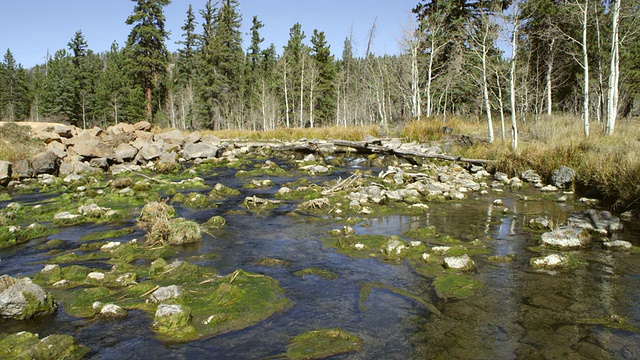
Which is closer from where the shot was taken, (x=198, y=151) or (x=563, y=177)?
(x=563, y=177)

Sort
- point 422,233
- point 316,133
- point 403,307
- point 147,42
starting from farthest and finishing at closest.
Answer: point 147,42, point 316,133, point 422,233, point 403,307

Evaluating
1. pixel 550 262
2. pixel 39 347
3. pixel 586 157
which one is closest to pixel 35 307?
pixel 39 347

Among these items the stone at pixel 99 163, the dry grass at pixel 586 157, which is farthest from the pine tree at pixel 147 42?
the dry grass at pixel 586 157

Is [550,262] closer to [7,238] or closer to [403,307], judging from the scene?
[403,307]

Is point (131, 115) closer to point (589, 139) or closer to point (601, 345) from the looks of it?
point (589, 139)

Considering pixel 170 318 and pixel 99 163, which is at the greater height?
pixel 99 163

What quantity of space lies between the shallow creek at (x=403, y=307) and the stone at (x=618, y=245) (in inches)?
6.5

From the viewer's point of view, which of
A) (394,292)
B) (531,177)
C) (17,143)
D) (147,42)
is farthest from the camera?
(147,42)

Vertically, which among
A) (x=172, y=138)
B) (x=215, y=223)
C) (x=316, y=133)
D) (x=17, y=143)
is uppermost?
(x=316, y=133)

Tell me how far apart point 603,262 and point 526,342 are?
10.5 feet

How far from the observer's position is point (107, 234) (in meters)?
8.29

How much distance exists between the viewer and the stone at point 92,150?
1925cm

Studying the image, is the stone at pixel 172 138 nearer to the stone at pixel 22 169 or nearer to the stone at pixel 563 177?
the stone at pixel 22 169

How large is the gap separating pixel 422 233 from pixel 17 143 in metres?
19.8
